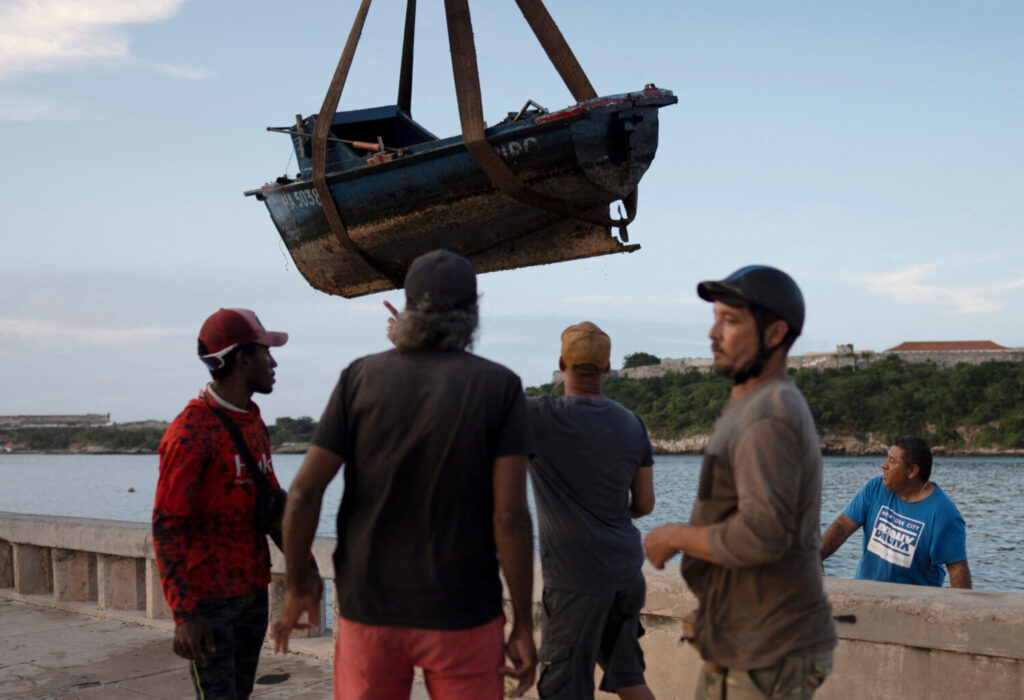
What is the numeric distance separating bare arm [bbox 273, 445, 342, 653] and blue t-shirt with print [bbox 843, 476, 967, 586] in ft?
10.2

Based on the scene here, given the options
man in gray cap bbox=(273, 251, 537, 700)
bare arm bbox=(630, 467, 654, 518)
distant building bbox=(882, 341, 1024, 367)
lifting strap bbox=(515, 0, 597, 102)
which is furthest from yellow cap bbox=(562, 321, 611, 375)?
distant building bbox=(882, 341, 1024, 367)

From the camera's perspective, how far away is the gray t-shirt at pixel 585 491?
3229 millimetres

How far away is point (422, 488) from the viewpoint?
2.30 metres

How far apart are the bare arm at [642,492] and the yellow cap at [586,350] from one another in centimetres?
40

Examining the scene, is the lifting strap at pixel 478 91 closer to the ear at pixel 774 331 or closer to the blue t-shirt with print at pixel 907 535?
the blue t-shirt with print at pixel 907 535

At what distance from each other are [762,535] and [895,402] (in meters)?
98.7

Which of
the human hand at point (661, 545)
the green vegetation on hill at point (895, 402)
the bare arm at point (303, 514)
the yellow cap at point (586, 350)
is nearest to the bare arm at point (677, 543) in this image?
the human hand at point (661, 545)

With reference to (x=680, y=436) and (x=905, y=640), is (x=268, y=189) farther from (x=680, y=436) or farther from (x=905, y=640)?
(x=680, y=436)

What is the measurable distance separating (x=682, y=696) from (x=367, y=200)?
372cm

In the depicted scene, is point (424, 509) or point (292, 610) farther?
point (292, 610)

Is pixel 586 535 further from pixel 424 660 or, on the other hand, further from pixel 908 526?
pixel 908 526

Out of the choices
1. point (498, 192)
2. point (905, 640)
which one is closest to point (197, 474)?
point (905, 640)

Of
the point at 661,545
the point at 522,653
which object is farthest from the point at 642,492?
the point at 661,545

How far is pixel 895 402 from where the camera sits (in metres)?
93.2
